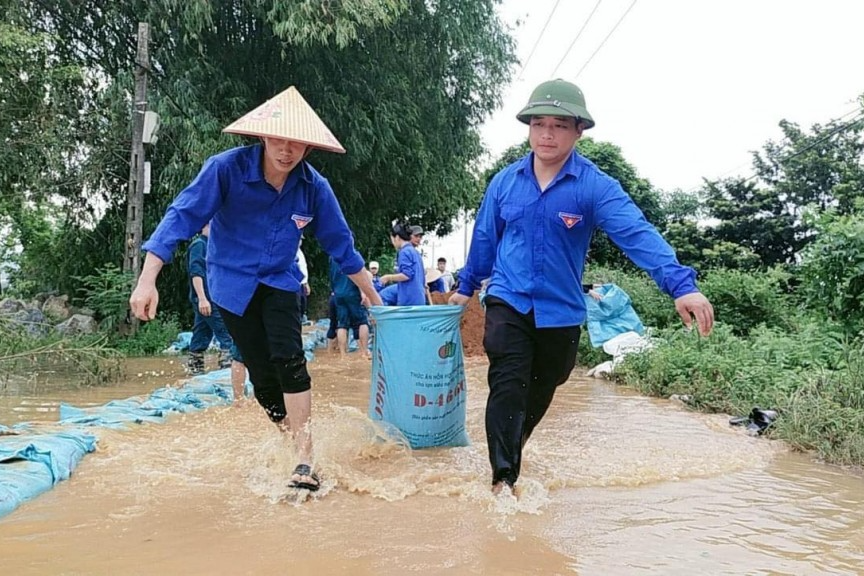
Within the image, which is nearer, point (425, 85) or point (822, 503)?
point (822, 503)

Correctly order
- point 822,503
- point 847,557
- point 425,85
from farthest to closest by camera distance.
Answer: point 425,85, point 822,503, point 847,557

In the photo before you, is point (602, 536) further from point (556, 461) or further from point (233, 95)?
point (233, 95)

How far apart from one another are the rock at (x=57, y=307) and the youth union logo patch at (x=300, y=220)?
335 inches

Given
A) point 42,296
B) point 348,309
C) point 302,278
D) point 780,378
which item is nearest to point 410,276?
point 348,309

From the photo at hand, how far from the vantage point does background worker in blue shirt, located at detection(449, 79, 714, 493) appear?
9.61 ft

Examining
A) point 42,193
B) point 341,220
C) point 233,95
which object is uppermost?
point 233,95

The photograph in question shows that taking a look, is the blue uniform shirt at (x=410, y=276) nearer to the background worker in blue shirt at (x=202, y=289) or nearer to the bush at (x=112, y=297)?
the background worker in blue shirt at (x=202, y=289)

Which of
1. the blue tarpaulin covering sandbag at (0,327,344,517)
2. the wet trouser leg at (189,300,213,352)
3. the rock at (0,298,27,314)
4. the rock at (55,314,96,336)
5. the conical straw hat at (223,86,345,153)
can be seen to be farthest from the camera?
the rock at (0,298,27,314)

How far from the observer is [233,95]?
1202cm

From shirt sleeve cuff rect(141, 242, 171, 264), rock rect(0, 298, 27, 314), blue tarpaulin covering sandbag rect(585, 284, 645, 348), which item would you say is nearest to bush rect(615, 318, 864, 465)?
blue tarpaulin covering sandbag rect(585, 284, 645, 348)

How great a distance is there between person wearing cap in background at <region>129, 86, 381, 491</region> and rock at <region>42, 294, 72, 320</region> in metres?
8.38

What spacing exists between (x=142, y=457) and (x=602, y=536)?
2.17m

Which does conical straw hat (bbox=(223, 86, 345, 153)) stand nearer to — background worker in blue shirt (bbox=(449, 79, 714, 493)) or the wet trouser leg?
background worker in blue shirt (bbox=(449, 79, 714, 493))

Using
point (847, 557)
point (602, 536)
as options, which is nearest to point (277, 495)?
point (602, 536)
